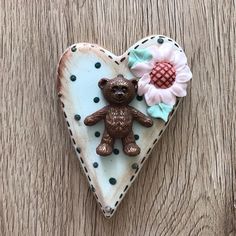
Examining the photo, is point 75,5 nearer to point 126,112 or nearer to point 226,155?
point 126,112

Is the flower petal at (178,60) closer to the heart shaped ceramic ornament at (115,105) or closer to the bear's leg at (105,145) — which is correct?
the heart shaped ceramic ornament at (115,105)

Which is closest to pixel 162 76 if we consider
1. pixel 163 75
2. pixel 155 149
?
pixel 163 75

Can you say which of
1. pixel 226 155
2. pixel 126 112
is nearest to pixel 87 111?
pixel 126 112

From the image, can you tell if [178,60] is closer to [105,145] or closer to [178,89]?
[178,89]

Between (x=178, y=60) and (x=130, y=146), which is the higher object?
(x=178, y=60)

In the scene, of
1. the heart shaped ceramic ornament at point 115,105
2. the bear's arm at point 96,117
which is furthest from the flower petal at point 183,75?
the bear's arm at point 96,117

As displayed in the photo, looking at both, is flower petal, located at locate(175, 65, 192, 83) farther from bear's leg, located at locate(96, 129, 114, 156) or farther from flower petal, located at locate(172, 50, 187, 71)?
bear's leg, located at locate(96, 129, 114, 156)
